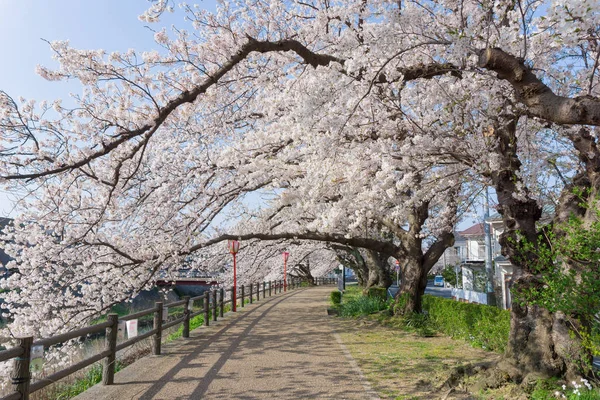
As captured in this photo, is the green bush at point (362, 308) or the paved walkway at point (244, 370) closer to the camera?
the paved walkway at point (244, 370)

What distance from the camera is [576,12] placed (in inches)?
143

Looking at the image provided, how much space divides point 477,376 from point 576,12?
15.7 ft

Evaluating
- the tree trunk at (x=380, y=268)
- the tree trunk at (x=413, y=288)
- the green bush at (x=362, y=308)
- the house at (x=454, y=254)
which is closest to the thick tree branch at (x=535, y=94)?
the tree trunk at (x=413, y=288)

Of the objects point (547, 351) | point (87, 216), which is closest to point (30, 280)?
point (87, 216)

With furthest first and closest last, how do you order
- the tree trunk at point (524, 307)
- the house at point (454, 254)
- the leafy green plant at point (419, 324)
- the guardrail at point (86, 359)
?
the house at point (454, 254)
the leafy green plant at point (419, 324)
the tree trunk at point (524, 307)
the guardrail at point (86, 359)

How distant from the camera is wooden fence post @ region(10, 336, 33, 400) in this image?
418cm

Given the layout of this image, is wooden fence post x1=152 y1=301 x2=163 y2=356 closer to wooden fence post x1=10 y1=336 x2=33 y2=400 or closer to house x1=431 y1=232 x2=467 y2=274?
wooden fence post x1=10 y1=336 x2=33 y2=400

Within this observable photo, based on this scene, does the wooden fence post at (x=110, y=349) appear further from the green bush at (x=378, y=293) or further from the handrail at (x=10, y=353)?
the green bush at (x=378, y=293)

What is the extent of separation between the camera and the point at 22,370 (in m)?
4.22

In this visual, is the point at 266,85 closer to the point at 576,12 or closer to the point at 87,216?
the point at 87,216

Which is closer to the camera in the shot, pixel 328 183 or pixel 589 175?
pixel 589 175

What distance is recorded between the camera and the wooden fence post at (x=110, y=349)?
20.6ft

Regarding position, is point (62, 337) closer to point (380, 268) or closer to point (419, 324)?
point (419, 324)

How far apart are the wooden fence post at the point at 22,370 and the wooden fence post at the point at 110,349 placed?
2.04m
